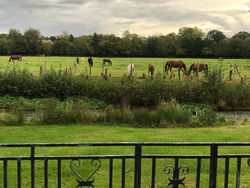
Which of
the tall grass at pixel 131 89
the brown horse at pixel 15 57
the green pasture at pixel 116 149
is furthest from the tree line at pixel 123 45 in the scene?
the green pasture at pixel 116 149

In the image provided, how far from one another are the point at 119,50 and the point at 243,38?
1988 cm

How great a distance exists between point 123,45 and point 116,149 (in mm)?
26501

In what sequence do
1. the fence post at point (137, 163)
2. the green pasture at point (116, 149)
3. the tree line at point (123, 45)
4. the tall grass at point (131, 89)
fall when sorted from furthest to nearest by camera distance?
the tree line at point (123, 45) < the tall grass at point (131, 89) < the green pasture at point (116, 149) < the fence post at point (137, 163)

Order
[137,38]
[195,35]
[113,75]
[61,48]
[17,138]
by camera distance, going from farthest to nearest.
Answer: [195,35] < [137,38] < [61,48] < [113,75] < [17,138]

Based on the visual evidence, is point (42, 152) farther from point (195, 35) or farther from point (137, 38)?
point (195, 35)

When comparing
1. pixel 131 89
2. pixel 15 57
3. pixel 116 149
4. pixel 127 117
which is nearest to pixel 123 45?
pixel 15 57

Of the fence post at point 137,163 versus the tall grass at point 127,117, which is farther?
the tall grass at point 127,117

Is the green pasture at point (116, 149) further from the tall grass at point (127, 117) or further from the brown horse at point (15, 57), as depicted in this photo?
the brown horse at point (15, 57)

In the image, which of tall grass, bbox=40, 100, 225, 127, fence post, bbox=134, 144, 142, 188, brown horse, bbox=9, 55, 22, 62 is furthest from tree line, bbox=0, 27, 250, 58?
fence post, bbox=134, 144, 142, 188

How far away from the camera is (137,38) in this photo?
36000mm

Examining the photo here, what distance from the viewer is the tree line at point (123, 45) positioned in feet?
105

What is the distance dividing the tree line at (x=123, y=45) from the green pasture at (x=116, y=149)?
2162 centimetres

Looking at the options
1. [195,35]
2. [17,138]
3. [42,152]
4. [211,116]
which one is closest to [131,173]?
[42,152]

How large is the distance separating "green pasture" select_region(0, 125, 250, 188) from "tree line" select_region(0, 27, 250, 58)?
70.9 ft
